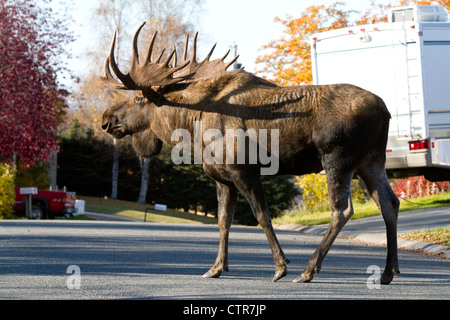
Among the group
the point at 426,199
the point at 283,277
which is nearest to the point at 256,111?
the point at 283,277

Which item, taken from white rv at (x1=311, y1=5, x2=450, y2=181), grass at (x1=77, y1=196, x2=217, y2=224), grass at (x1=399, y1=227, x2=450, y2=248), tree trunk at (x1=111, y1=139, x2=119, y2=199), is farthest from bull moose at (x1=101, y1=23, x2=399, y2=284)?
tree trunk at (x1=111, y1=139, x2=119, y2=199)

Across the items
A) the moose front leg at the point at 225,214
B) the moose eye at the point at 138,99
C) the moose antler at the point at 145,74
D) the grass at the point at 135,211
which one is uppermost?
the moose antler at the point at 145,74

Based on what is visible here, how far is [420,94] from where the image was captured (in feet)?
49.8

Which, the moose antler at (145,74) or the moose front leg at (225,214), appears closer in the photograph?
the moose front leg at (225,214)

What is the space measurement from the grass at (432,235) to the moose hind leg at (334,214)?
190 inches

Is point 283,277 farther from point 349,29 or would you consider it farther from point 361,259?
point 349,29

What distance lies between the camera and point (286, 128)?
7203 mm

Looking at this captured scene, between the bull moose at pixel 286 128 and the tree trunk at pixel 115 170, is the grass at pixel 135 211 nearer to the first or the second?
the tree trunk at pixel 115 170

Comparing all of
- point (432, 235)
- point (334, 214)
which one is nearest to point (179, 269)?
point (334, 214)

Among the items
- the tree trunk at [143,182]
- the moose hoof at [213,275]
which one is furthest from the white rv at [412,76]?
the tree trunk at [143,182]

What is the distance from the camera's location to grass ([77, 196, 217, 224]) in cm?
3241

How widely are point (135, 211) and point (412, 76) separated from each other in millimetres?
20730

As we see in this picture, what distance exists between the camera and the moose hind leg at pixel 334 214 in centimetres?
689

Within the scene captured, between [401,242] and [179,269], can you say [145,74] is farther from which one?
[401,242]
